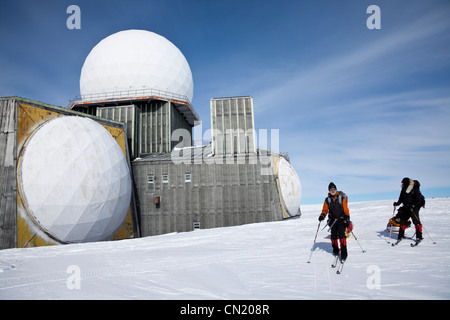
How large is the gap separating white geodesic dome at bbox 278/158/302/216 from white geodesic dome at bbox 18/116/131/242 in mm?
12769

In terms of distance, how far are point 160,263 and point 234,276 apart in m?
2.52

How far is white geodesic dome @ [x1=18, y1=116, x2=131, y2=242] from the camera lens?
1437 centimetres

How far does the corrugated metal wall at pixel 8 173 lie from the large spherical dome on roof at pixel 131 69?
40.1ft

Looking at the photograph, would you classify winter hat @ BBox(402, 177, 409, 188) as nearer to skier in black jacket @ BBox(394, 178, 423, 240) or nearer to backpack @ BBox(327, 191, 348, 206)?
skier in black jacket @ BBox(394, 178, 423, 240)

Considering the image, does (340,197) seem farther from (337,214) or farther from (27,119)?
(27,119)

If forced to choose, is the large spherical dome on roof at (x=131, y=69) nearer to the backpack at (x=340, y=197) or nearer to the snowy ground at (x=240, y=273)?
the snowy ground at (x=240, y=273)

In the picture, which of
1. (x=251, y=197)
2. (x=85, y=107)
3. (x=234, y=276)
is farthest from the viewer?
(x=85, y=107)

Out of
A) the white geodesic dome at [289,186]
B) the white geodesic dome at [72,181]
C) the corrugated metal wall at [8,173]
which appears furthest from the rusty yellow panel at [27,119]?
the white geodesic dome at [289,186]

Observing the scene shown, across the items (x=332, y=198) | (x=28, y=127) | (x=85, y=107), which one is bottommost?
(x=332, y=198)

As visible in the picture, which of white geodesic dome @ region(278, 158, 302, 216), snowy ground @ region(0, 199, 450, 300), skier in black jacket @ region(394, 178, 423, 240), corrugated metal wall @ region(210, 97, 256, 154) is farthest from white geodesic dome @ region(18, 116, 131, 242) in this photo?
skier in black jacket @ region(394, 178, 423, 240)
